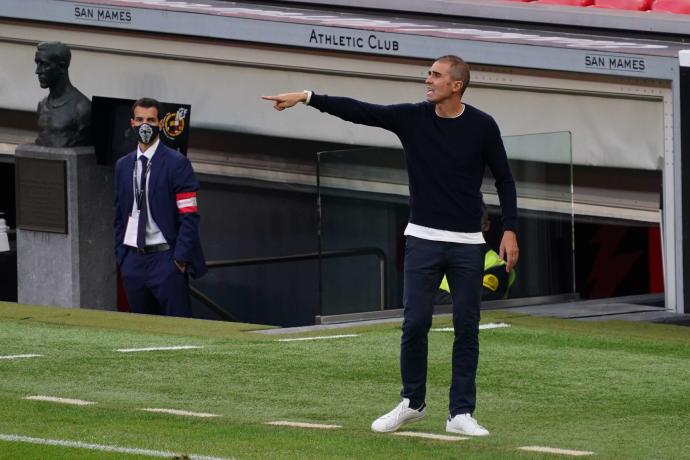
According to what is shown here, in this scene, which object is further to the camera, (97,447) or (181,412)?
(181,412)

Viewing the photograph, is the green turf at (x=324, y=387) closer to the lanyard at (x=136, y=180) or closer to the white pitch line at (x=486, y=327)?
the white pitch line at (x=486, y=327)

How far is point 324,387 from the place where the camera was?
1070cm

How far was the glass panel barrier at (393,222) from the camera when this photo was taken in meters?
15.2

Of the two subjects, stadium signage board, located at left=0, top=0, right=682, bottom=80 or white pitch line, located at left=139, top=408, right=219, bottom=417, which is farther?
stadium signage board, located at left=0, top=0, right=682, bottom=80

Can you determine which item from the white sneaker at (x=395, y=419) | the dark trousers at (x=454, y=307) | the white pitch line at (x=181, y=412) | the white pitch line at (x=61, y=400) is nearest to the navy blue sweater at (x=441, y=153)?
the dark trousers at (x=454, y=307)

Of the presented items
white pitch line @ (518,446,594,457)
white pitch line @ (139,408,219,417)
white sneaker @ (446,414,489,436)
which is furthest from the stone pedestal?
white pitch line @ (518,446,594,457)

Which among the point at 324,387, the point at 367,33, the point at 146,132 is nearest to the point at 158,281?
the point at 146,132

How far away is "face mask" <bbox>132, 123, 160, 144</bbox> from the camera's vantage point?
14.6 meters

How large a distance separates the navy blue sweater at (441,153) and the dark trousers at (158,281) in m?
5.83

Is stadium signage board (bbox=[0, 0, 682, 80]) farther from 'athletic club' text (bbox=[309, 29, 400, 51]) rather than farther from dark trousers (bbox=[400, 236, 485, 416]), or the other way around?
dark trousers (bbox=[400, 236, 485, 416])

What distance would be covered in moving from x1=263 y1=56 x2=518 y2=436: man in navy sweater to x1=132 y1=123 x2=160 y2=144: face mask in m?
5.88

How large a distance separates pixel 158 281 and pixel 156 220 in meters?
0.50

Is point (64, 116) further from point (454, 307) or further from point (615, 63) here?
point (454, 307)

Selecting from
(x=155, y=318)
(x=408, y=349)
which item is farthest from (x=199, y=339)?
(x=408, y=349)
